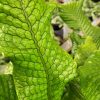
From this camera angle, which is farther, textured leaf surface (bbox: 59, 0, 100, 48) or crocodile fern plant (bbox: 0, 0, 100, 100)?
textured leaf surface (bbox: 59, 0, 100, 48)

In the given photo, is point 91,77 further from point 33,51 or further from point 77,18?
point 77,18

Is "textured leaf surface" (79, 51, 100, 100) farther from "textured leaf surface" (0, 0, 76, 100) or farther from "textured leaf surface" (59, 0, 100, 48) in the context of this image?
"textured leaf surface" (59, 0, 100, 48)

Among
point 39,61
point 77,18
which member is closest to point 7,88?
point 39,61

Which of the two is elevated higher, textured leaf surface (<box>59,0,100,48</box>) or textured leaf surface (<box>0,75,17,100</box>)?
textured leaf surface (<box>59,0,100,48</box>)

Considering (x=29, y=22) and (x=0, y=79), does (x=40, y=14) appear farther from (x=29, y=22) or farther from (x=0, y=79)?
(x=0, y=79)

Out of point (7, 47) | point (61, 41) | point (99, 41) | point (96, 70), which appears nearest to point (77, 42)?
point (99, 41)

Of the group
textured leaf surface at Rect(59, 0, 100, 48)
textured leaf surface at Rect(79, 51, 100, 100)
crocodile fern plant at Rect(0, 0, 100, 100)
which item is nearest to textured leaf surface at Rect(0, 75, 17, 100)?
crocodile fern plant at Rect(0, 0, 100, 100)
